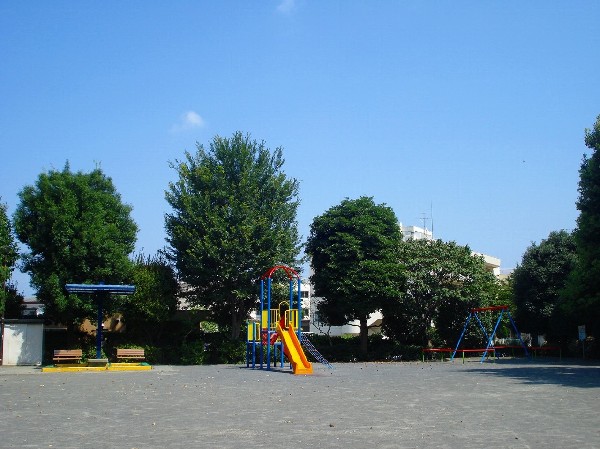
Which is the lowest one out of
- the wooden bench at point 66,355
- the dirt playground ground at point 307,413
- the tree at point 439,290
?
the dirt playground ground at point 307,413

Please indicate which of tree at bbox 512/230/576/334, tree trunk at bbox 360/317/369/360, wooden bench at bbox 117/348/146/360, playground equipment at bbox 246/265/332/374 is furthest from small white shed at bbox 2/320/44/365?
tree at bbox 512/230/576/334

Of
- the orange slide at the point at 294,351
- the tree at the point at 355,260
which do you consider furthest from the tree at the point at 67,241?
the tree at the point at 355,260

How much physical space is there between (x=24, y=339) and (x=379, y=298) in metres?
20.7

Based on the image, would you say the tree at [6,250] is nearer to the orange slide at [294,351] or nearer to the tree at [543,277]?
the orange slide at [294,351]

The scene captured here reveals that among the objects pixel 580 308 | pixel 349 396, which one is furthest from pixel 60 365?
pixel 580 308

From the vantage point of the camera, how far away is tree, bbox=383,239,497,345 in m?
42.0

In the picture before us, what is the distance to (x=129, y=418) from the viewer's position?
13625mm

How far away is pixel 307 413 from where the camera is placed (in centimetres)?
1428

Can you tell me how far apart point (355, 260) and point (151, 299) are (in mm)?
12965

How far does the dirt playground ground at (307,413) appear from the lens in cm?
1064

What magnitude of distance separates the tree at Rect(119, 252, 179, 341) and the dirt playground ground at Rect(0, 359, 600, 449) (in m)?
12.6

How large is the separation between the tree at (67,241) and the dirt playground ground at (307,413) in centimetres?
1126

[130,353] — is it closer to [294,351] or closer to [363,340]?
[294,351]

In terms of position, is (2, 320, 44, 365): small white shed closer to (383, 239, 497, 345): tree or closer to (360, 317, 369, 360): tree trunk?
(360, 317, 369, 360): tree trunk
